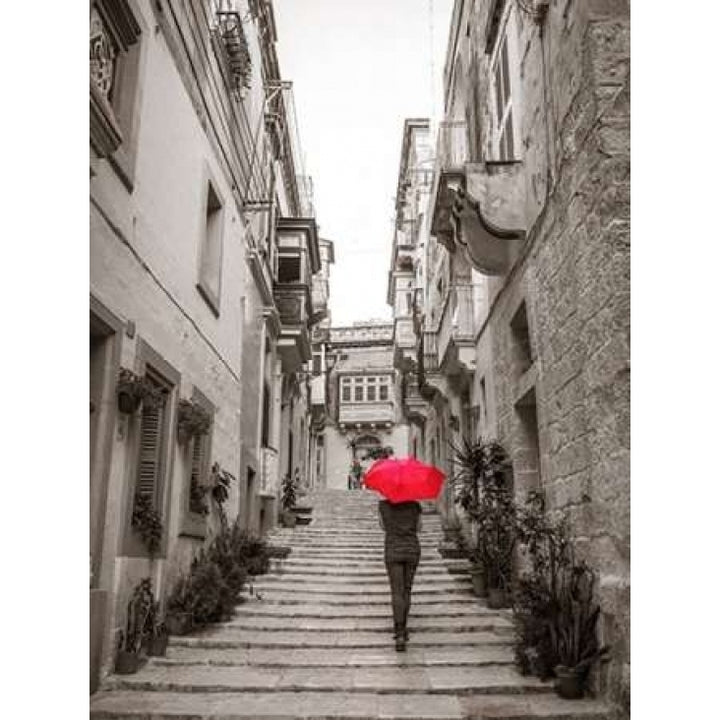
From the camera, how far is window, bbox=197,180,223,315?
970cm

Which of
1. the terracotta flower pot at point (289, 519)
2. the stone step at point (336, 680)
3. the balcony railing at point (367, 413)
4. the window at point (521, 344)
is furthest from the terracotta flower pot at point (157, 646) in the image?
the balcony railing at point (367, 413)

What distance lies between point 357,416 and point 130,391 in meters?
31.0

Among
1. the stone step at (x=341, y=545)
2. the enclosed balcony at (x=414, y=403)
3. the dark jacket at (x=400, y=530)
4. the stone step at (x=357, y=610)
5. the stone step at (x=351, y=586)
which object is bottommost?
the stone step at (x=357, y=610)

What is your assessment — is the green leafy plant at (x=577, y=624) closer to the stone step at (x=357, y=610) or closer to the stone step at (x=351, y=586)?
the stone step at (x=357, y=610)

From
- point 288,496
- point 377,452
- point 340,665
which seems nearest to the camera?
point 340,665

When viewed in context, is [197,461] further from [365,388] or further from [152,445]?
[365,388]

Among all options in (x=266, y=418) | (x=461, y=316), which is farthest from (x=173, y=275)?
(x=266, y=418)

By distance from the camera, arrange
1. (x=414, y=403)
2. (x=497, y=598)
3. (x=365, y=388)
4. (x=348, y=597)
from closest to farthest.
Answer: (x=497, y=598) < (x=348, y=597) < (x=414, y=403) < (x=365, y=388)

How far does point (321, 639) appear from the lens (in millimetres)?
7273

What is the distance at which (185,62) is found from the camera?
28.0 ft

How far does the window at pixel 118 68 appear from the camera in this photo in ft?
19.1

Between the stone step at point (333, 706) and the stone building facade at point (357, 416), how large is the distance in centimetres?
2939
